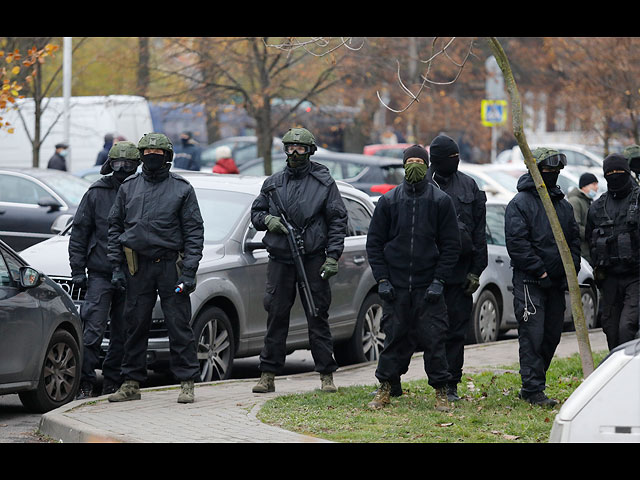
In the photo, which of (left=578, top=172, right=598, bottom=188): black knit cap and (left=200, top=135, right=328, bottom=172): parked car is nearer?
(left=578, top=172, right=598, bottom=188): black knit cap

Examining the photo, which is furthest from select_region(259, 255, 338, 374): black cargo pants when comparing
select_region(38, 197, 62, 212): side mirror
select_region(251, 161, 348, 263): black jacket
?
select_region(38, 197, 62, 212): side mirror

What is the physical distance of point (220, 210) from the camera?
37.7ft

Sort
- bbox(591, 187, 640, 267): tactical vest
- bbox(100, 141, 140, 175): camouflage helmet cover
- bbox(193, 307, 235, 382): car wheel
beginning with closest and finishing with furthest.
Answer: bbox(591, 187, 640, 267): tactical vest → bbox(100, 141, 140, 175): camouflage helmet cover → bbox(193, 307, 235, 382): car wheel

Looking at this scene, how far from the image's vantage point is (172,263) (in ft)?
30.5

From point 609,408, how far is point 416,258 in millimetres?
4141

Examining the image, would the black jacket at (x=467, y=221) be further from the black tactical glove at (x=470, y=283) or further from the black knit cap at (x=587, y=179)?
the black knit cap at (x=587, y=179)

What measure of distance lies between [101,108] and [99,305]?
19.7 metres

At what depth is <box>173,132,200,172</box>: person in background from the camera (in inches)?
910

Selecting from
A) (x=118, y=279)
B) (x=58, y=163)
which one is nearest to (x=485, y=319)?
(x=118, y=279)

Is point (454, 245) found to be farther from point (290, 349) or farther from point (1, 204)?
point (1, 204)

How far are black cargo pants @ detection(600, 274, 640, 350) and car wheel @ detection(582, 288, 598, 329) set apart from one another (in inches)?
202

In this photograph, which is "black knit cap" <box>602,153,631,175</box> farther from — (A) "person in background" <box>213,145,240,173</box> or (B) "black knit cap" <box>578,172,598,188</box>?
(A) "person in background" <box>213,145,240,173</box>

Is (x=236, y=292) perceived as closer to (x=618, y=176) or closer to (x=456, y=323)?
(x=456, y=323)
